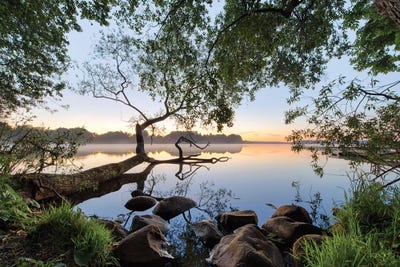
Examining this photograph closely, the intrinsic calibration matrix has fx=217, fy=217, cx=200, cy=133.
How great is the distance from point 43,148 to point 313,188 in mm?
13585

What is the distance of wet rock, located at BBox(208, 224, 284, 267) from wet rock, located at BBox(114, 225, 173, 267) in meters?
1.20

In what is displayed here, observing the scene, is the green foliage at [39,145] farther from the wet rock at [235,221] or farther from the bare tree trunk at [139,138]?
the bare tree trunk at [139,138]

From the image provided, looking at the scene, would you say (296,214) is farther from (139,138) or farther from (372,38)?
Answer: (139,138)

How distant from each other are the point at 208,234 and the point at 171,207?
2.82m

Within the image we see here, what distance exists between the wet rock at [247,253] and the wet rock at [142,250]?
120 cm

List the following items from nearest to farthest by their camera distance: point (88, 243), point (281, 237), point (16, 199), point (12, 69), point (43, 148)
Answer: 1. point (88, 243)
2. point (16, 199)
3. point (281, 237)
4. point (43, 148)
5. point (12, 69)

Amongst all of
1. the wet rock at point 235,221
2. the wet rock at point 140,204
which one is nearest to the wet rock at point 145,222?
the wet rock at point 235,221

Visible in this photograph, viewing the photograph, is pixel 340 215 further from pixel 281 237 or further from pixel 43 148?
pixel 43 148

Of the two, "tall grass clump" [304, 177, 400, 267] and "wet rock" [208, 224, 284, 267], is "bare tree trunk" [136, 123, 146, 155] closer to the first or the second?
"wet rock" [208, 224, 284, 267]

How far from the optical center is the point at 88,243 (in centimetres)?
331

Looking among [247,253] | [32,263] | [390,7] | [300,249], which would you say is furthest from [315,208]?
[32,263]

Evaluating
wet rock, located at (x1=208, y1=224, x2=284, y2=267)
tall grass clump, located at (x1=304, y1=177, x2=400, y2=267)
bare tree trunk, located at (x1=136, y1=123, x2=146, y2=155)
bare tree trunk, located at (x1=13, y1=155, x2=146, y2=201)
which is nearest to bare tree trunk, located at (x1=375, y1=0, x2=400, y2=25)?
tall grass clump, located at (x1=304, y1=177, x2=400, y2=267)

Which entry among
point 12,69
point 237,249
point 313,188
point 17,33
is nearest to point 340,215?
point 237,249

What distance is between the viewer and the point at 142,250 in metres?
4.28
